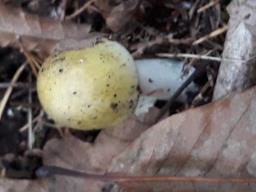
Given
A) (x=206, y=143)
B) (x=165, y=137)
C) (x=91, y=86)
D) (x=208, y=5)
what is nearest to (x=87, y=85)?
(x=91, y=86)

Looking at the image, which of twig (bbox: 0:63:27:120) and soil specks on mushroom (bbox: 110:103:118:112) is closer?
soil specks on mushroom (bbox: 110:103:118:112)

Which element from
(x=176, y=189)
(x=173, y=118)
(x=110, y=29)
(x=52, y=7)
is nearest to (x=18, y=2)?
(x=52, y=7)

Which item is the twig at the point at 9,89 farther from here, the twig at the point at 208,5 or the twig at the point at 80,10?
the twig at the point at 208,5

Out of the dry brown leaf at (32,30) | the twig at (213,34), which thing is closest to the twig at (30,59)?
the dry brown leaf at (32,30)

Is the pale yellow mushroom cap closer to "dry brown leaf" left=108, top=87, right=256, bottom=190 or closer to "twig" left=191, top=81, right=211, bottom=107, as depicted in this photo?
"dry brown leaf" left=108, top=87, right=256, bottom=190

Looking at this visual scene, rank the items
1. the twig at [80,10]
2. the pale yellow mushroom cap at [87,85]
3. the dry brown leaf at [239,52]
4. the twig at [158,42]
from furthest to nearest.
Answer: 1. the twig at [80,10]
2. the twig at [158,42]
3. the dry brown leaf at [239,52]
4. the pale yellow mushroom cap at [87,85]

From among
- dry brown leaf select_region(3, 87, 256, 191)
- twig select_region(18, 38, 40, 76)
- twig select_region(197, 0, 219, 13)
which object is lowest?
dry brown leaf select_region(3, 87, 256, 191)

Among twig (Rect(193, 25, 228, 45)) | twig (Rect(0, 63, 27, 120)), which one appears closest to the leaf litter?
twig (Rect(193, 25, 228, 45))
